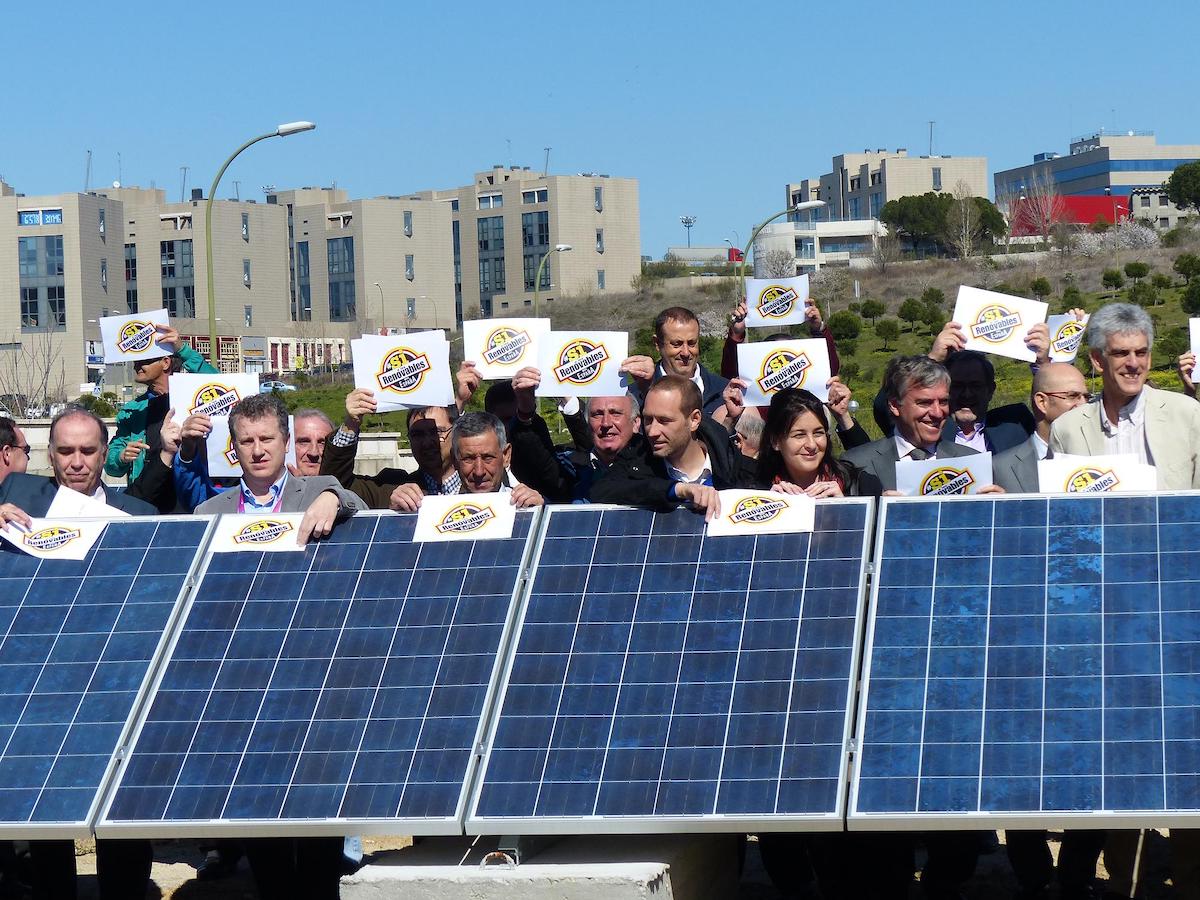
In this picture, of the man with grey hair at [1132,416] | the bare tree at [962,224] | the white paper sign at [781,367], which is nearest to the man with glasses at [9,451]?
the white paper sign at [781,367]

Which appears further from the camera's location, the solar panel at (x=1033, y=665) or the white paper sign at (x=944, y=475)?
the white paper sign at (x=944, y=475)

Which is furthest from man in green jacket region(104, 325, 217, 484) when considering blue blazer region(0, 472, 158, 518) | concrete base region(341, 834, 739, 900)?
concrete base region(341, 834, 739, 900)

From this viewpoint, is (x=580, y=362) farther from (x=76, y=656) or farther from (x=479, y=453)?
(x=76, y=656)

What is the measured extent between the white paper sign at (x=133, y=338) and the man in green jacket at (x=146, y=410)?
4 centimetres

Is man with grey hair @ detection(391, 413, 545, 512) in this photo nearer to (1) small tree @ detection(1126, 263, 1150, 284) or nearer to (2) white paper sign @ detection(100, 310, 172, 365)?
(2) white paper sign @ detection(100, 310, 172, 365)

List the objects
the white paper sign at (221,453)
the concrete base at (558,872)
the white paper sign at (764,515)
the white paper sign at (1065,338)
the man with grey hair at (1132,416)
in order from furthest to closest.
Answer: the white paper sign at (1065,338) < the white paper sign at (221,453) < the man with grey hair at (1132,416) < the white paper sign at (764,515) < the concrete base at (558,872)

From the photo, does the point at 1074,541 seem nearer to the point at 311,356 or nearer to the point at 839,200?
the point at 311,356

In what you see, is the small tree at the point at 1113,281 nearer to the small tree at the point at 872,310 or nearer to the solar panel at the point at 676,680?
the small tree at the point at 872,310

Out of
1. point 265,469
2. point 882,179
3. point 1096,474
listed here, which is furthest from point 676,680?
Result: point 882,179

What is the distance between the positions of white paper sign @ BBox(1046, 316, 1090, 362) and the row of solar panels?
10.6 feet

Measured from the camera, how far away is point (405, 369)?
26.9 feet

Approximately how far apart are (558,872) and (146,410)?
16.3 ft

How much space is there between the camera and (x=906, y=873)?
610 centimetres

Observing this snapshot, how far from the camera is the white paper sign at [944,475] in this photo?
665cm
